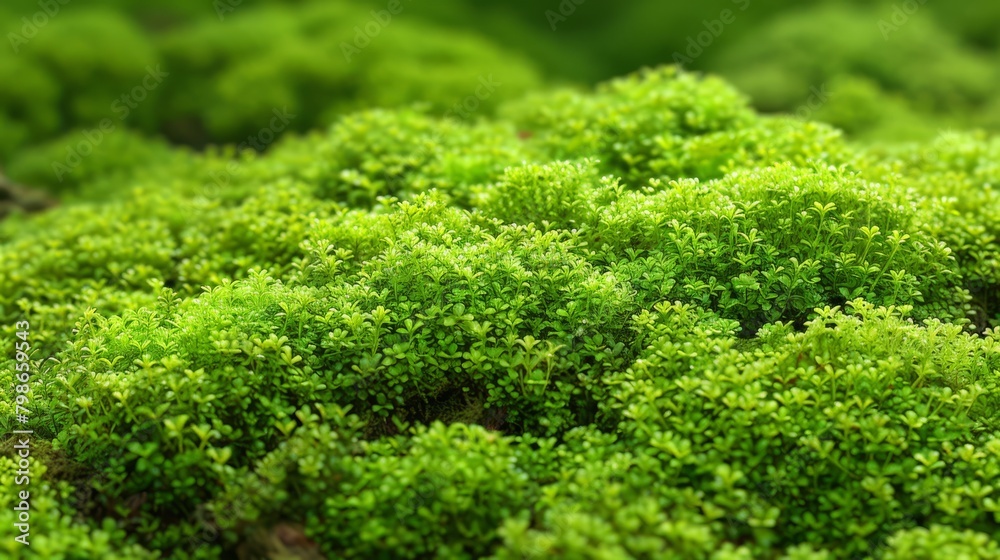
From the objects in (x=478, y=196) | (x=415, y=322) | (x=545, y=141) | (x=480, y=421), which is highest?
(x=545, y=141)

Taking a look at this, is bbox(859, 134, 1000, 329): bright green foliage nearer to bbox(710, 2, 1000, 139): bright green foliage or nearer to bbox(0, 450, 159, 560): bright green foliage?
bbox(710, 2, 1000, 139): bright green foliage

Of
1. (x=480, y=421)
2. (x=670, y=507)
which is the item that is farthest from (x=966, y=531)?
A: (x=480, y=421)

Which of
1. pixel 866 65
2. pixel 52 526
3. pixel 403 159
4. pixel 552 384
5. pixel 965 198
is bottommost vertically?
pixel 52 526

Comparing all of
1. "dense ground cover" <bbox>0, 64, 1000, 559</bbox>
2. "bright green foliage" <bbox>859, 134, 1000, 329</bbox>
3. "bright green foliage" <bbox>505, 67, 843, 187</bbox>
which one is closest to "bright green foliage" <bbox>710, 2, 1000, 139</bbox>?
"bright green foliage" <bbox>859, 134, 1000, 329</bbox>

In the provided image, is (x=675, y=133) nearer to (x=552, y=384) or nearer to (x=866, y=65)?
(x=552, y=384)

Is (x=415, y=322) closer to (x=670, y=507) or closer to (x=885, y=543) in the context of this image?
(x=670, y=507)

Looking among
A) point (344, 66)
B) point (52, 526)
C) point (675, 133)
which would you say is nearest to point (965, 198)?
point (675, 133)
